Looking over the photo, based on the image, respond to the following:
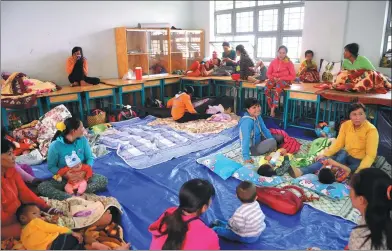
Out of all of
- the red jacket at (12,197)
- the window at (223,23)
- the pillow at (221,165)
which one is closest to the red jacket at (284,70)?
the pillow at (221,165)

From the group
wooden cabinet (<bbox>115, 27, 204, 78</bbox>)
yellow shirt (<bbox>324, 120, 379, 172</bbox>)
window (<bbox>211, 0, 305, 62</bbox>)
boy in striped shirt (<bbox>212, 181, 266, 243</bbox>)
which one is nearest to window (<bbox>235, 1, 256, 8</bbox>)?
window (<bbox>211, 0, 305, 62</bbox>)

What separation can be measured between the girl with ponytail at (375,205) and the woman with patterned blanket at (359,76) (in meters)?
3.21

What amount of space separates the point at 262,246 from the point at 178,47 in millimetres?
5844

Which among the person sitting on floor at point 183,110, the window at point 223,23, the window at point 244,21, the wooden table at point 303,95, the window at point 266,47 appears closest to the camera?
the wooden table at point 303,95

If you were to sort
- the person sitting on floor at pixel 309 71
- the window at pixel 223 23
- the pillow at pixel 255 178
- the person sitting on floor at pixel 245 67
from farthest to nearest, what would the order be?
the window at pixel 223 23, the person sitting on floor at pixel 245 67, the person sitting on floor at pixel 309 71, the pillow at pixel 255 178

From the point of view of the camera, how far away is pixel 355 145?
2990 millimetres

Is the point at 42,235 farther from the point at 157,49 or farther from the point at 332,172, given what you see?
the point at 157,49

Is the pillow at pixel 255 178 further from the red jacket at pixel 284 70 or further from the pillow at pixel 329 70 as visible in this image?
the pillow at pixel 329 70

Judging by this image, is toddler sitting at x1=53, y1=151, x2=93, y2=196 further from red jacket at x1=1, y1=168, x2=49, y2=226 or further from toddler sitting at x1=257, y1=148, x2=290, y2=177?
toddler sitting at x1=257, y1=148, x2=290, y2=177

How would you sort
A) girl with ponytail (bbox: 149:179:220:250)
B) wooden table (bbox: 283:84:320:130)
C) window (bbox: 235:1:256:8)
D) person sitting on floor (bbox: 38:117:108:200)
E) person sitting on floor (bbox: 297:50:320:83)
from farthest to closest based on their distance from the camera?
window (bbox: 235:1:256:8)
person sitting on floor (bbox: 297:50:320:83)
wooden table (bbox: 283:84:320:130)
person sitting on floor (bbox: 38:117:108:200)
girl with ponytail (bbox: 149:179:220:250)

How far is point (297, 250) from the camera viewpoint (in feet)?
6.89

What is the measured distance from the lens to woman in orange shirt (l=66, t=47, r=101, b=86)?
5.38 meters

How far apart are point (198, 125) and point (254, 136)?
1499 mm

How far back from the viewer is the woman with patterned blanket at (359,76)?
4.18m
